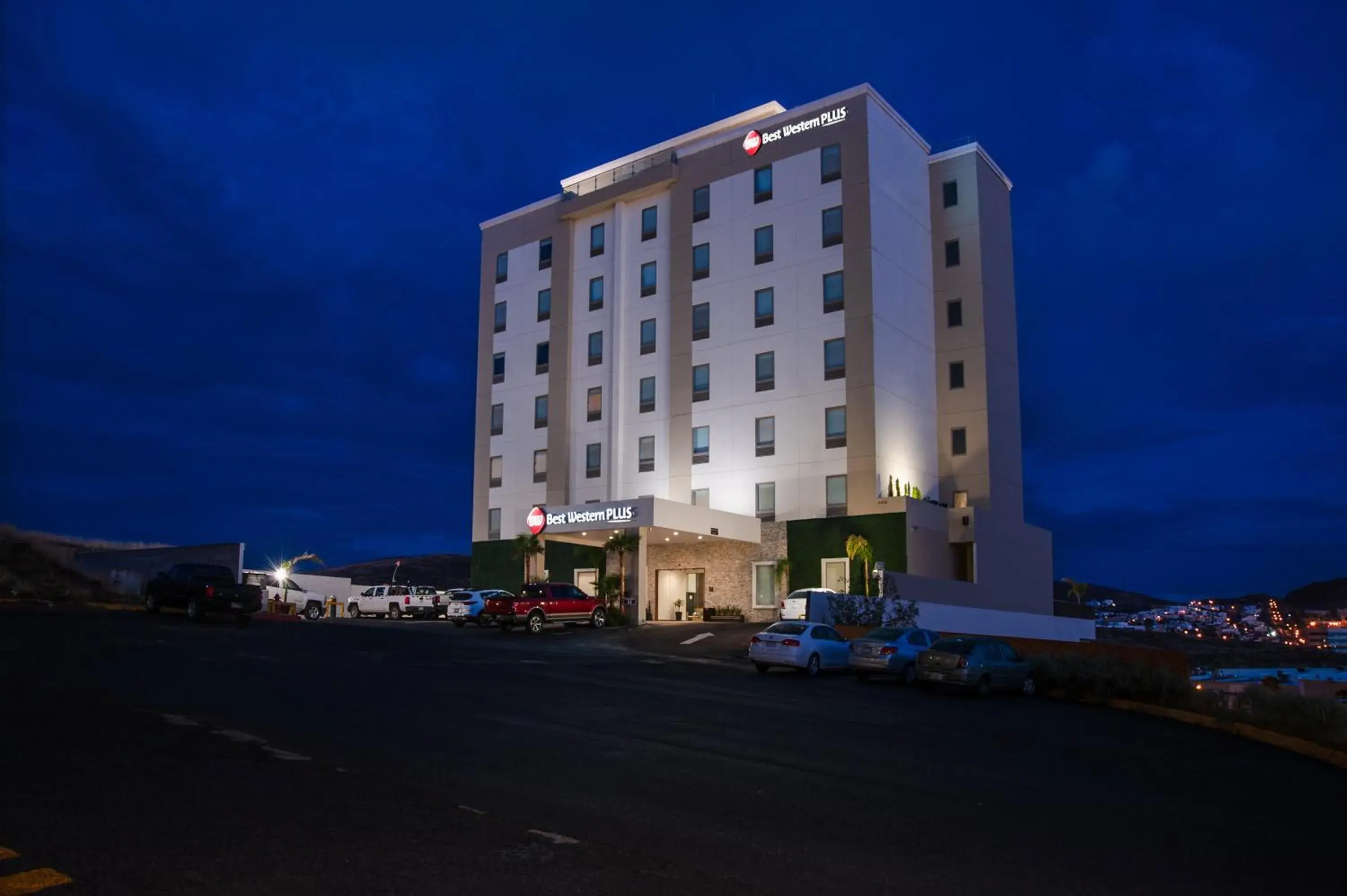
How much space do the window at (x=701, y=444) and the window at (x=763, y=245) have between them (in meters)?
8.70

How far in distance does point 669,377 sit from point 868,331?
11425 millimetres

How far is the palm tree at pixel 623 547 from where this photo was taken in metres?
→ 46.5

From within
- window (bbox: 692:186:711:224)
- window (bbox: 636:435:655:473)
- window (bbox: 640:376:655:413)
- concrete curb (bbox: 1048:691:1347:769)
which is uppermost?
window (bbox: 692:186:711:224)

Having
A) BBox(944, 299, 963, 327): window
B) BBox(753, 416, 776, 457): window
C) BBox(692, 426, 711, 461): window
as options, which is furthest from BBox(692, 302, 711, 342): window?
BBox(944, 299, 963, 327): window

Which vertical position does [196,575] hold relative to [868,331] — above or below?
below

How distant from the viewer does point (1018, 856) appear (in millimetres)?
7914

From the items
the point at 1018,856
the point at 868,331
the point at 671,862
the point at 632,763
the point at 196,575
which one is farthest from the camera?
the point at 868,331

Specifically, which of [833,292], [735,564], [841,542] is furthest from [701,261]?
[841,542]

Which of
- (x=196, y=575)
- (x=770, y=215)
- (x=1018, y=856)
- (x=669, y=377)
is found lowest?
(x=1018, y=856)

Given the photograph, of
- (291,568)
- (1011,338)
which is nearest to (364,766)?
(1011,338)

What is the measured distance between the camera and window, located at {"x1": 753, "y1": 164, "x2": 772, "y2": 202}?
54.9 m

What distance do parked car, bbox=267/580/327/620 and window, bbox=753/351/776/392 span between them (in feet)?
75.0

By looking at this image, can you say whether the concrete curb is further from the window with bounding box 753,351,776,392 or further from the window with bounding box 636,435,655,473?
the window with bounding box 636,435,655,473

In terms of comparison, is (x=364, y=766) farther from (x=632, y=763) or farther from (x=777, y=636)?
(x=777, y=636)
